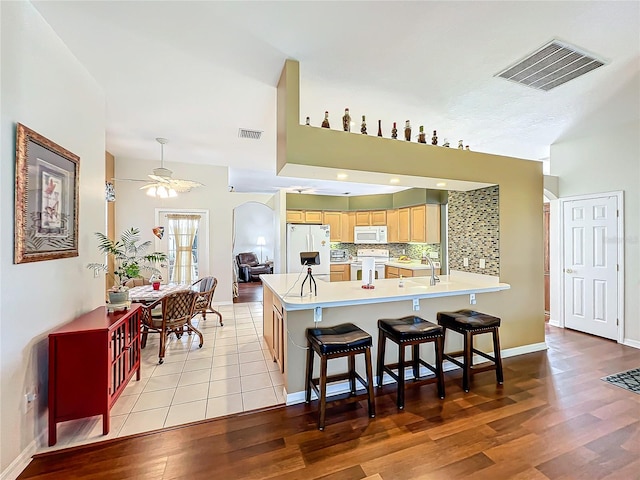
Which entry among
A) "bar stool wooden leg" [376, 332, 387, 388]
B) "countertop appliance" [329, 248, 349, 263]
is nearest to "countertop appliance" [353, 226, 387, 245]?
"countertop appliance" [329, 248, 349, 263]

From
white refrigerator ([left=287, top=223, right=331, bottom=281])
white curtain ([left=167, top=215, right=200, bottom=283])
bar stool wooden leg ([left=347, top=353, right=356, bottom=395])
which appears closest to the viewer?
bar stool wooden leg ([left=347, top=353, right=356, bottom=395])

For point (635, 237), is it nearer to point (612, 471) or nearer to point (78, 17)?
point (612, 471)

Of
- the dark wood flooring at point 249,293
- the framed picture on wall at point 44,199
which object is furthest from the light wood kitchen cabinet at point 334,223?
the framed picture on wall at point 44,199

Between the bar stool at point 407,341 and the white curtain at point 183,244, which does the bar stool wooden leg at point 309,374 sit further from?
the white curtain at point 183,244

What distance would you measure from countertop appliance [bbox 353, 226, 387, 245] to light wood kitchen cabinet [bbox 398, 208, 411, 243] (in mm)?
457

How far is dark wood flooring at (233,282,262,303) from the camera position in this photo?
262 inches

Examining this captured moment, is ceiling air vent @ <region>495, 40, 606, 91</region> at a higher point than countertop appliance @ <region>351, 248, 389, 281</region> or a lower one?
higher

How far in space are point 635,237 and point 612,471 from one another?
341 cm

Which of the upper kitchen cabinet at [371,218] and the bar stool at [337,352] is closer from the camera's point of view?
the bar stool at [337,352]

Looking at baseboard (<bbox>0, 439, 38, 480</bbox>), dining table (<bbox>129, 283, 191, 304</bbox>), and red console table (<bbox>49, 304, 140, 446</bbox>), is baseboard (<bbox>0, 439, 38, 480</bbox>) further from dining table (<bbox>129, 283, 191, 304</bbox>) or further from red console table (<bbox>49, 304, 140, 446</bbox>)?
dining table (<bbox>129, 283, 191, 304</bbox>)

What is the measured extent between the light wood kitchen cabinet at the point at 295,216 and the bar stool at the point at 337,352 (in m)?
5.02

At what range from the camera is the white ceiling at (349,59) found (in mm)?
1929

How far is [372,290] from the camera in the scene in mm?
2957

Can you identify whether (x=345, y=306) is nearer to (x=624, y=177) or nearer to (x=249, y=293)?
(x=624, y=177)
